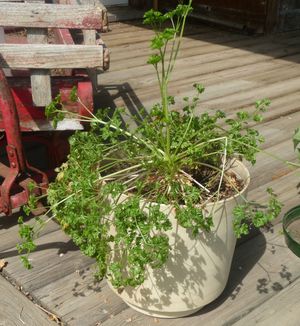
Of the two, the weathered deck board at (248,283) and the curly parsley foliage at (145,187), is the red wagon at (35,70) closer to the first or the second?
the curly parsley foliage at (145,187)

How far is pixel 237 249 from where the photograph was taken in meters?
2.35

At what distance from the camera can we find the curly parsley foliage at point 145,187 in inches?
61.4

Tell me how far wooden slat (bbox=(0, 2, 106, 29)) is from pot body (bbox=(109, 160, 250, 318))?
36.8 inches

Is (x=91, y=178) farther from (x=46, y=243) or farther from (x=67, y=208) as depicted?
(x=46, y=243)

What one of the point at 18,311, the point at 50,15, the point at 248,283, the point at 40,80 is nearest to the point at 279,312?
the point at 248,283

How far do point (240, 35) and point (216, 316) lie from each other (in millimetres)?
5112

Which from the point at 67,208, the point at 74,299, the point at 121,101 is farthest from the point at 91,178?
the point at 121,101

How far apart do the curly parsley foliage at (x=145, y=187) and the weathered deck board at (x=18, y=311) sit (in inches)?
12.5

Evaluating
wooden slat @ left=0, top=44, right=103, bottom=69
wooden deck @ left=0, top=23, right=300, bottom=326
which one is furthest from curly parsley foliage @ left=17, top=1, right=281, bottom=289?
wooden slat @ left=0, top=44, right=103, bottom=69

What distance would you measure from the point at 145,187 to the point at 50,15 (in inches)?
35.3

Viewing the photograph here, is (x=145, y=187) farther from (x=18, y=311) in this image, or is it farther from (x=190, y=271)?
(x=18, y=311)

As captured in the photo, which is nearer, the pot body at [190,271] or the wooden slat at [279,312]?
the pot body at [190,271]

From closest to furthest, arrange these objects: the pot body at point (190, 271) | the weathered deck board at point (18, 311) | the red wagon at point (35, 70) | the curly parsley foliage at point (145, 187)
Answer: the curly parsley foliage at point (145, 187) < the pot body at point (190, 271) < the weathered deck board at point (18, 311) < the red wagon at point (35, 70)

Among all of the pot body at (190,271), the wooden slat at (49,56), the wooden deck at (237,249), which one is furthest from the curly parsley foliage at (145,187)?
the wooden slat at (49,56)
